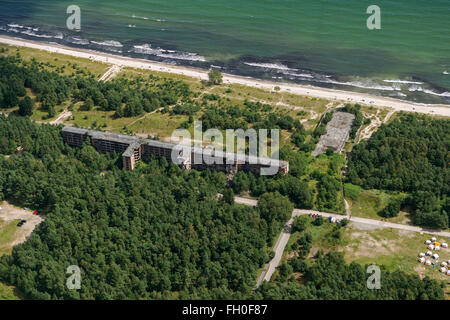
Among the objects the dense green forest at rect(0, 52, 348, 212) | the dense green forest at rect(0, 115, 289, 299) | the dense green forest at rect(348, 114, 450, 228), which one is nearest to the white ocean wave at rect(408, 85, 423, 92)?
the dense green forest at rect(348, 114, 450, 228)

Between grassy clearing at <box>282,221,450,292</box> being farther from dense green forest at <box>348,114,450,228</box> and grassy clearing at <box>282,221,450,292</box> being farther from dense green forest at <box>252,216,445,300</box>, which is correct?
dense green forest at <box>348,114,450,228</box>

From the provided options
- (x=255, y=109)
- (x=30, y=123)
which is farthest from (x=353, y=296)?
(x=30, y=123)

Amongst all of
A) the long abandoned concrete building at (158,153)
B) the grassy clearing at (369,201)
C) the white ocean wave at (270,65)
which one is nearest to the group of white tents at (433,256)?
the grassy clearing at (369,201)

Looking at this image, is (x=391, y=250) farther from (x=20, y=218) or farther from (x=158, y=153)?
(x=20, y=218)

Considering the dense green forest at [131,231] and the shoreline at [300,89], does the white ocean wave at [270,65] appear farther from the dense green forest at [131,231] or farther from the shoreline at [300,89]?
the dense green forest at [131,231]

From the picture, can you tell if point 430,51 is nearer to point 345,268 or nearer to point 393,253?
point 393,253

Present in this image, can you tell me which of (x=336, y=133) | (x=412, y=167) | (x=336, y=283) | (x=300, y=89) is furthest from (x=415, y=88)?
(x=336, y=283)
